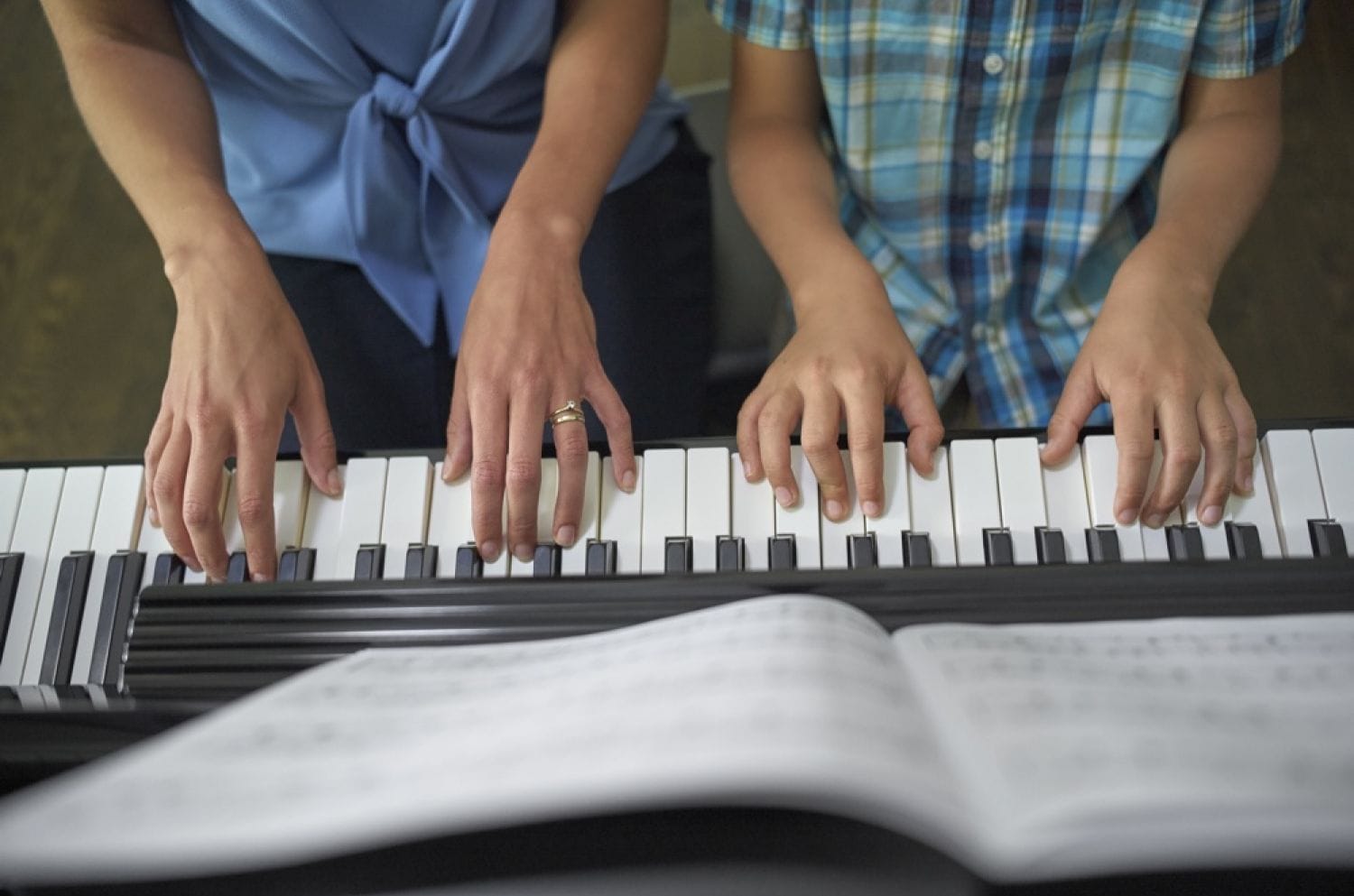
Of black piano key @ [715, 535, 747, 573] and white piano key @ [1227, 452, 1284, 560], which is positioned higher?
white piano key @ [1227, 452, 1284, 560]

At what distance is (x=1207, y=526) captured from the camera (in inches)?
25.5

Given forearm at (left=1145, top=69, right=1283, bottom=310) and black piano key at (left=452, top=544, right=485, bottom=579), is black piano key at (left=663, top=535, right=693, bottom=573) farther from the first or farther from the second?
forearm at (left=1145, top=69, right=1283, bottom=310)

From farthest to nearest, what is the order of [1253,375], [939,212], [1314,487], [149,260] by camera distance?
[149,260] → [1253,375] → [939,212] → [1314,487]

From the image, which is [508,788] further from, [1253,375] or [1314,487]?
[1253,375]

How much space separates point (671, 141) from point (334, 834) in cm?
88

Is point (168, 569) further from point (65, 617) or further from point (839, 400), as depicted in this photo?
point (839, 400)

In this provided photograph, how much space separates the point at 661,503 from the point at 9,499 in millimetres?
483

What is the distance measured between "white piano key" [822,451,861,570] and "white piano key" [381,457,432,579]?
28 cm

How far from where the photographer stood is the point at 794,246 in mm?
A: 849

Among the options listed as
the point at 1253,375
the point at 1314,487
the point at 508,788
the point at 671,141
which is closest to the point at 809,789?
the point at 508,788

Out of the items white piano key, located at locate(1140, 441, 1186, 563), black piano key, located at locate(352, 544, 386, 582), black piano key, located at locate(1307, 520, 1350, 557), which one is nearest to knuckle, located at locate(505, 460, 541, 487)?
black piano key, located at locate(352, 544, 386, 582)

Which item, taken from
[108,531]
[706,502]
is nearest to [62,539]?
[108,531]

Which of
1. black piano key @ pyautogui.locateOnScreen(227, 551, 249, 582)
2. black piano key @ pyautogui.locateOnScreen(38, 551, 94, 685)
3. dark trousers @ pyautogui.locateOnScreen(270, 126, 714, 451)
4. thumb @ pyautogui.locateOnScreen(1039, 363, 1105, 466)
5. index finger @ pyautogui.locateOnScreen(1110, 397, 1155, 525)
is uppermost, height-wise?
dark trousers @ pyautogui.locateOnScreen(270, 126, 714, 451)

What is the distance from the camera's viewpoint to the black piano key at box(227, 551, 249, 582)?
2.22ft
